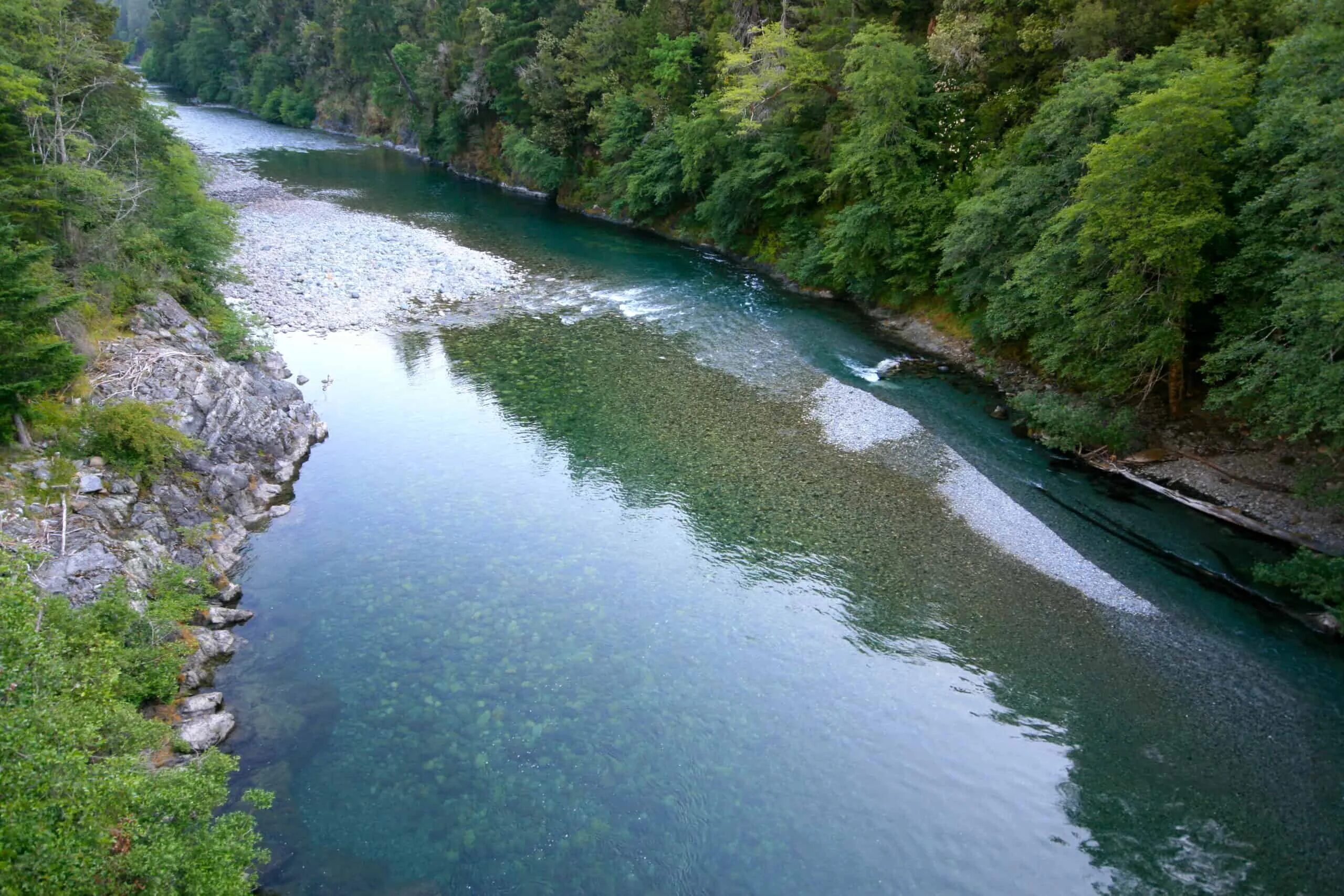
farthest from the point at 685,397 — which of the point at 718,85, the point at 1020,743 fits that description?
the point at 718,85

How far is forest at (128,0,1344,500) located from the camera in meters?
17.6

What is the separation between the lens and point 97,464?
15477mm

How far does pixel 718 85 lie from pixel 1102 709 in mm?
41002

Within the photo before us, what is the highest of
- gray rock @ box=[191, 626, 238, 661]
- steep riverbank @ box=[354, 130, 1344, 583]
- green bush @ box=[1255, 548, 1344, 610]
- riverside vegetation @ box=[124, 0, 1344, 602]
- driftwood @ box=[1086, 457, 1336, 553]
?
riverside vegetation @ box=[124, 0, 1344, 602]

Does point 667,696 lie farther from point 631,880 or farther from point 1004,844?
→ point 1004,844

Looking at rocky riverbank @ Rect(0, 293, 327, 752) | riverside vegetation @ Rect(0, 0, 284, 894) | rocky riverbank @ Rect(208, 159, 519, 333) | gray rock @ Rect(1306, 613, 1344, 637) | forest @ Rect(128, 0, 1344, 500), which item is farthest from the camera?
rocky riverbank @ Rect(208, 159, 519, 333)

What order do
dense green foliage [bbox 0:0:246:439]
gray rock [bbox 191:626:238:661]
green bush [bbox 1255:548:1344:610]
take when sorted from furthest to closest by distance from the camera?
1. green bush [bbox 1255:548:1344:610]
2. dense green foliage [bbox 0:0:246:439]
3. gray rock [bbox 191:626:238:661]

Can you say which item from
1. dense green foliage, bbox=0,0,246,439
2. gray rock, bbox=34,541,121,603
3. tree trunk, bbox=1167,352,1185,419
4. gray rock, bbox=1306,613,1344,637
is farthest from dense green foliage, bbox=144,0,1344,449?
dense green foliage, bbox=0,0,246,439

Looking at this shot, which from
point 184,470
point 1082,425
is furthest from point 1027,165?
point 184,470

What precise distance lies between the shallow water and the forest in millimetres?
4575

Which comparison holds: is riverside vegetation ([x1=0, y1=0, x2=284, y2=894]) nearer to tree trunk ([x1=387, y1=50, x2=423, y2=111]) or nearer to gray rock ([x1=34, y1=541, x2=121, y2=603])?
gray rock ([x1=34, y1=541, x2=121, y2=603])

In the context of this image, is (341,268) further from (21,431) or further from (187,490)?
(21,431)

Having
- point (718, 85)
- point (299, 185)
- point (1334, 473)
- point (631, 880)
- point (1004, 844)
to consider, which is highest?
point (718, 85)

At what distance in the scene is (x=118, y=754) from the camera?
988 centimetres
